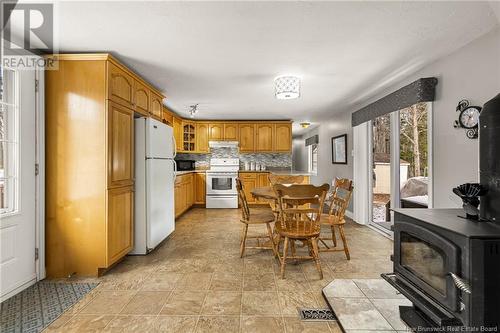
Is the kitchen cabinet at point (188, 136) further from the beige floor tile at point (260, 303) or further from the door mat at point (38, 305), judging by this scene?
the beige floor tile at point (260, 303)

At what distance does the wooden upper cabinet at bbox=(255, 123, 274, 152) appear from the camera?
6293mm

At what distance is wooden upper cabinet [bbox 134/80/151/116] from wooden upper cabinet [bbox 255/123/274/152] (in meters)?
3.30

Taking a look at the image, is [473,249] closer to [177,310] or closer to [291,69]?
[177,310]

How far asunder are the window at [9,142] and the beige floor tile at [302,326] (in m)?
2.40

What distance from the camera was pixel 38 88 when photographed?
2350mm

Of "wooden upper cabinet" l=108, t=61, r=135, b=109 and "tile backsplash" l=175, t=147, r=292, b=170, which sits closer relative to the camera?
"wooden upper cabinet" l=108, t=61, r=135, b=109

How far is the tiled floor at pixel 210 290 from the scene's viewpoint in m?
1.76

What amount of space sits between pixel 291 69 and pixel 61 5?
2088mm

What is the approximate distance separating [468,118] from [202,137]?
16.8 ft

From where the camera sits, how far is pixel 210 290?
2.22 meters

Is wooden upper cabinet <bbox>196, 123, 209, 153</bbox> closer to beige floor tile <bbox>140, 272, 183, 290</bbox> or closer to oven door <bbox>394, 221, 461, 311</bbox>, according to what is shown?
beige floor tile <bbox>140, 272, 183, 290</bbox>

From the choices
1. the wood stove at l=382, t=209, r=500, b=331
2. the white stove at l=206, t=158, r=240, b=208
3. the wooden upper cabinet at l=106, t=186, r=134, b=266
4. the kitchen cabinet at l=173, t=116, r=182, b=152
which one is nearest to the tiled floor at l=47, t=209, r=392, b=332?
the wooden upper cabinet at l=106, t=186, r=134, b=266

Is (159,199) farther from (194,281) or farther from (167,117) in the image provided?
(167,117)

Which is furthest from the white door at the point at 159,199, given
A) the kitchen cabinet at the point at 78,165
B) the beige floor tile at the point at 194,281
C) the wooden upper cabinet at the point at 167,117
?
the wooden upper cabinet at the point at 167,117
